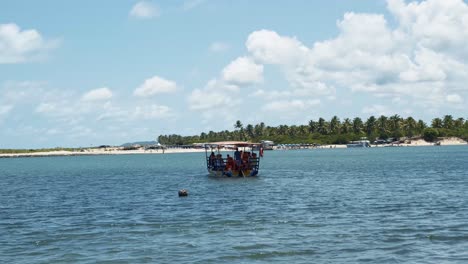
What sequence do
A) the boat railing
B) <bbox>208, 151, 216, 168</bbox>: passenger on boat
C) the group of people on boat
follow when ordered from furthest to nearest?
1. <bbox>208, 151, 216, 168</bbox>: passenger on boat
2. the boat railing
3. the group of people on boat

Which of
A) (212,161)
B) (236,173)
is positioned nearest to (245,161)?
(236,173)

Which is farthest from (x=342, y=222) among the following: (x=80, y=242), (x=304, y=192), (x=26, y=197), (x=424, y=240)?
(x=26, y=197)

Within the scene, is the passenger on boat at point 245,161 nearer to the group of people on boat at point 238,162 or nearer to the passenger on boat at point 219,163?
the group of people on boat at point 238,162

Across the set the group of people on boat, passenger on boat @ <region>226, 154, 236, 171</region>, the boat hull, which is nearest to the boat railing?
the group of people on boat

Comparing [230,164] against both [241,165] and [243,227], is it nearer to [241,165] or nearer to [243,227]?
[241,165]

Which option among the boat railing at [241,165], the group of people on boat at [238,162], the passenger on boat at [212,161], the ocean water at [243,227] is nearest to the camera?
the ocean water at [243,227]

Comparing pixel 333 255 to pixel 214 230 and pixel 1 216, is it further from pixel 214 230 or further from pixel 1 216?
pixel 1 216

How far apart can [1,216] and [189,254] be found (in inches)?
779

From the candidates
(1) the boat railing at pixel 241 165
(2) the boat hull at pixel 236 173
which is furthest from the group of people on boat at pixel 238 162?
(2) the boat hull at pixel 236 173

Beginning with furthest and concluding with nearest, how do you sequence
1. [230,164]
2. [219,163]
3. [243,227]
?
1. [219,163]
2. [230,164]
3. [243,227]

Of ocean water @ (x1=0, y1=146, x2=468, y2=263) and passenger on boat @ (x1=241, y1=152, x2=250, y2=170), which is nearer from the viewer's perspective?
ocean water @ (x1=0, y1=146, x2=468, y2=263)

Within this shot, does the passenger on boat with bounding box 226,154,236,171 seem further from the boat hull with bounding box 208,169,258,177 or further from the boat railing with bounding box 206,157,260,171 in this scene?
the boat hull with bounding box 208,169,258,177

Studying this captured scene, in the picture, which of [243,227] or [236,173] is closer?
[243,227]

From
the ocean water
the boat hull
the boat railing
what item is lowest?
the ocean water
